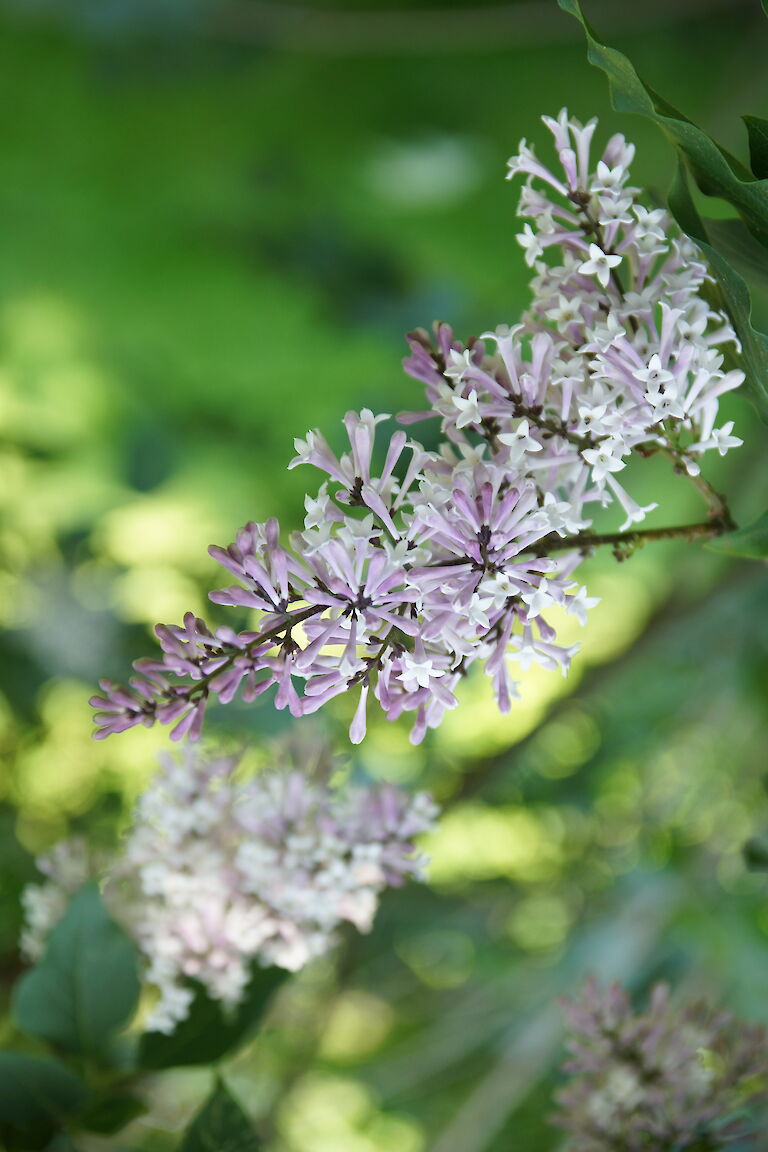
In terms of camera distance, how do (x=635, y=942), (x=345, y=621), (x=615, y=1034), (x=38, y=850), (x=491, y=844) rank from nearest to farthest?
(x=345, y=621) → (x=615, y=1034) → (x=38, y=850) → (x=635, y=942) → (x=491, y=844)

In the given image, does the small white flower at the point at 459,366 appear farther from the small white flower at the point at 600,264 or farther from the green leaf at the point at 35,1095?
the green leaf at the point at 35,1095

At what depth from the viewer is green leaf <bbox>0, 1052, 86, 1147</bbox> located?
1.26 ft

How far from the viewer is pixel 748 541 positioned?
0.26 meters

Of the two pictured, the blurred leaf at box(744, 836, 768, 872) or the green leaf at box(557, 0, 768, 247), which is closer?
the green leaf at box(557, 0, 768, 247)

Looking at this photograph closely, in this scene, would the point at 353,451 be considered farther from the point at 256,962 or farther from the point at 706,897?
the point at 706,897

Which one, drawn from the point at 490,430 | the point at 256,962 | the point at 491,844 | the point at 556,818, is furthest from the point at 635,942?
the point at 490,430

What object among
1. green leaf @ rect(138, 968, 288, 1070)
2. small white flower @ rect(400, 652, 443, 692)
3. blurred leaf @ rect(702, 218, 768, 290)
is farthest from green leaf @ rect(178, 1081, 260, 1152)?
blurred leaf @ rect(702, 218, 768, 290)

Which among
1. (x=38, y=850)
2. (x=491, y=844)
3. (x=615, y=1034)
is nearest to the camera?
(x=615, y=1034)

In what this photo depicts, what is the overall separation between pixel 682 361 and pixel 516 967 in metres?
1.01

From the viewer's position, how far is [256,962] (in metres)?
0.40

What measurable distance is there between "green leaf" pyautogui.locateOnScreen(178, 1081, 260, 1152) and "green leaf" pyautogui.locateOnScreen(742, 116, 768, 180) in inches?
14.8

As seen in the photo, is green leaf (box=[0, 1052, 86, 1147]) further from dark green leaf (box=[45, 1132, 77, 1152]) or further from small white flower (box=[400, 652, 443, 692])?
small white flower (box=[400, 652, 443, 692])

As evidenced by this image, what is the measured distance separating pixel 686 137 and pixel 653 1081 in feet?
1.12

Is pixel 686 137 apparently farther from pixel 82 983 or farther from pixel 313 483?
pixel 313 483
